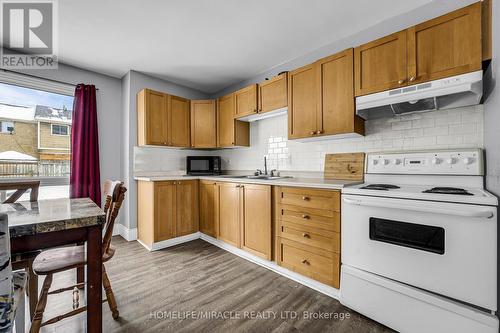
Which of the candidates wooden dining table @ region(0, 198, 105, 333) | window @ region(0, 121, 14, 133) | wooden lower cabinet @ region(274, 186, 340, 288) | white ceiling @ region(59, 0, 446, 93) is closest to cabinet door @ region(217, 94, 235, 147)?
white ceiling @ region(59, 0, 446, 93)

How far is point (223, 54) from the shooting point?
9.37ft

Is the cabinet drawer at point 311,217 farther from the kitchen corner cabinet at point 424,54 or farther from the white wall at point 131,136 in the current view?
the white wall at point 131,136

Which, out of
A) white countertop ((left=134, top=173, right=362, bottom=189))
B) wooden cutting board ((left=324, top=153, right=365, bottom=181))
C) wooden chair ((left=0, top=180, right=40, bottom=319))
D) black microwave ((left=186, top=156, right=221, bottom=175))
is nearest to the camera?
wooden chair ((left=0, top=180, right=40, bottom=319))

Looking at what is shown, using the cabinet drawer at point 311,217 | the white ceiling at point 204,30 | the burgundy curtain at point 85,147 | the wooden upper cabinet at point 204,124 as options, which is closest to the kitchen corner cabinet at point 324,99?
the white ceiling at point 204,30

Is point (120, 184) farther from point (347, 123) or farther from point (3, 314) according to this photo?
point (347, 123)

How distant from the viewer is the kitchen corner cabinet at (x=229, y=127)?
3.35 metres

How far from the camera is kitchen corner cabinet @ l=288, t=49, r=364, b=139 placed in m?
2.08

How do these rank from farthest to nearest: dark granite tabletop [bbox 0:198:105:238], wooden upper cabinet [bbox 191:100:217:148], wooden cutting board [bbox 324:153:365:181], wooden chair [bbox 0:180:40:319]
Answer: wooden upper cabinet [bbox 191:100:217:148], wooden cutting board [bbox 324:153:365:181], wooden chair [bbox 0:180:40:319], dark granite tabletop [bbox 0:198:105:238]

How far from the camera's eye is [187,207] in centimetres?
322

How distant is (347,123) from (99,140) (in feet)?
11.6

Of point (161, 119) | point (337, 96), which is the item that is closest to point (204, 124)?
point (161, 119)

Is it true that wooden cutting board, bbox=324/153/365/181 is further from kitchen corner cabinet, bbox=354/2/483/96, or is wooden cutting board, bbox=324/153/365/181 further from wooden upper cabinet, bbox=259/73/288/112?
wooden upper cabinet, bbox=259/73/288/112

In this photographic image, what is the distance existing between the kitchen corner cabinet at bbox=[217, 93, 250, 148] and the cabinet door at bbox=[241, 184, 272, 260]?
40.9 inches

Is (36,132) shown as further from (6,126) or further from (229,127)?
(229,127)
